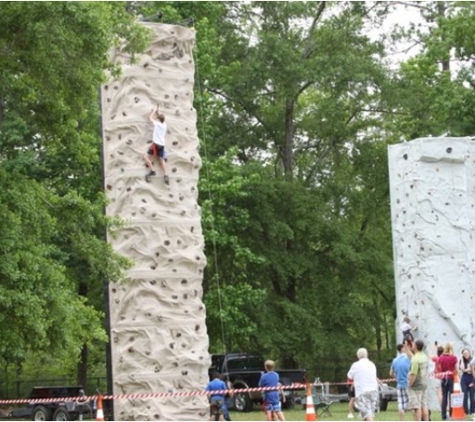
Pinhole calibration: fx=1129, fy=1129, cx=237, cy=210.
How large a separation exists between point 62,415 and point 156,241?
841cm

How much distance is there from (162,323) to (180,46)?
265 inches

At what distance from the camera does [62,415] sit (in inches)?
1251

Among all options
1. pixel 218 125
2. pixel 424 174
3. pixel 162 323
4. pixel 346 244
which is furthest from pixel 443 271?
pixel 218 125

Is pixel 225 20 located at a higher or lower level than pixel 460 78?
higher

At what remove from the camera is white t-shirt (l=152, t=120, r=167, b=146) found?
25969 mm

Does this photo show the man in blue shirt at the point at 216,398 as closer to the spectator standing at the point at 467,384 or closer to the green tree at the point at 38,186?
the green tree at the point at 38,186

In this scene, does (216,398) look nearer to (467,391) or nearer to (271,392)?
(271,392)

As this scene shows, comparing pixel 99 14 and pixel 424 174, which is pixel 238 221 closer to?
pixel 424 174

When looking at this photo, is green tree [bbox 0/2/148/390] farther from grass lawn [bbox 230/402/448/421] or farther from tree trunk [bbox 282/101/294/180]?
tree trunk [bbox 282/101/294/180]

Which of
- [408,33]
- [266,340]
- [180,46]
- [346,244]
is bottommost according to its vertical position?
[266,340]

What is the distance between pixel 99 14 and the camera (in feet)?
58.5

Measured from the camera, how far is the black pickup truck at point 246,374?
32469 mm

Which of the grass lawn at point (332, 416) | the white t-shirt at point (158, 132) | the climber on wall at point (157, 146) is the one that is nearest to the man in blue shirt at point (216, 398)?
the grass lawn at point (332, 416)

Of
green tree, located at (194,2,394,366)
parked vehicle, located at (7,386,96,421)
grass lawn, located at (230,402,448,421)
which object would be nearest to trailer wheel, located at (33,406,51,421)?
parked vehicle, located at (7,386,96,421)
